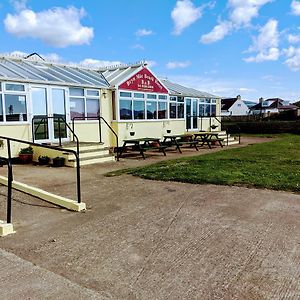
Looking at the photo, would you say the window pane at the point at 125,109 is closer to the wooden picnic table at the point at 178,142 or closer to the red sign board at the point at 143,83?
the red sign board at the point at 143,83

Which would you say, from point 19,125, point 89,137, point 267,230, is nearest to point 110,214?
point 267,230

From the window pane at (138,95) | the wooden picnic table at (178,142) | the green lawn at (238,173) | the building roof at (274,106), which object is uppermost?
the building roof at (274,106)

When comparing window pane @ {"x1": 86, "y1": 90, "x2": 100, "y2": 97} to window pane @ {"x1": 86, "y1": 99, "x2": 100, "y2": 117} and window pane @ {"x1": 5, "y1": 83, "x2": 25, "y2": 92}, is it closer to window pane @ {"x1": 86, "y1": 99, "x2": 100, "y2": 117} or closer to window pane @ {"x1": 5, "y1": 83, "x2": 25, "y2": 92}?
window pane @ {"x1": 86, "y1": 99, "x2": 100, "y2": 117}

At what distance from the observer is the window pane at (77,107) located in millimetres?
13463

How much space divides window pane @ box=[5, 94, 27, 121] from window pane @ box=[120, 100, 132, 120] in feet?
16.0

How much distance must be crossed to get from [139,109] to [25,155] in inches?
265

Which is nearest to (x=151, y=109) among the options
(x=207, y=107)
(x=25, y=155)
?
(x=207, y=107)

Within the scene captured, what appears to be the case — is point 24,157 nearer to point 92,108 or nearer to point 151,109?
point 92,108

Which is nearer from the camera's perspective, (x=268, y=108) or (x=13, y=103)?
(x=13, y=103)

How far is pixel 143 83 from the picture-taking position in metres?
16.5

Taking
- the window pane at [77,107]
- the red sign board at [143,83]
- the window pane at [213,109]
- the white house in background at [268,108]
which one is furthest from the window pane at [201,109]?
the white house in background at [268,108]

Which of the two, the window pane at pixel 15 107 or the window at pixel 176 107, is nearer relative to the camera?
the window pane at pixel 15 107

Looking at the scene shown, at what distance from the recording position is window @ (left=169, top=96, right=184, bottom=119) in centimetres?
1873

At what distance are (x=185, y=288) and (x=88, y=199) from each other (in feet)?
12.0
